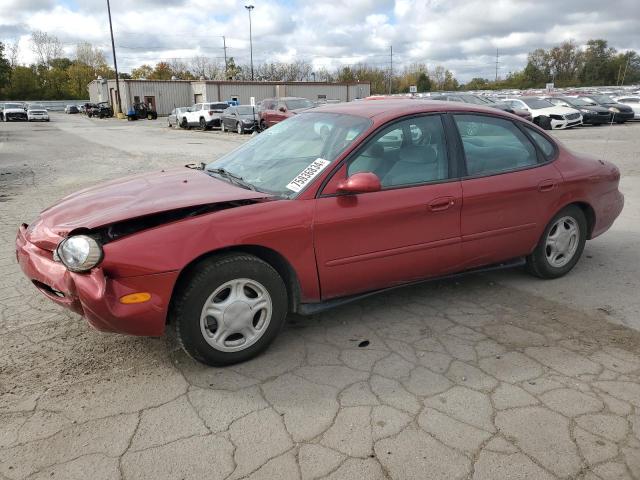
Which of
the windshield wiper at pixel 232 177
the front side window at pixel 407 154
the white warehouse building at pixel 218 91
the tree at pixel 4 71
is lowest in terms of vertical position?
the windshield wiper at pixel 232 177

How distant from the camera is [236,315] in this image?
303 cm

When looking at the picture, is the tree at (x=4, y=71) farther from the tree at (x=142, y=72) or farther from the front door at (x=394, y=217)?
the front door at (x=394, y=217)

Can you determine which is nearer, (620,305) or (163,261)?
(163,261)

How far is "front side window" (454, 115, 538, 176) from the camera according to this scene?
152 inches

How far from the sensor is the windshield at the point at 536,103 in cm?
2217

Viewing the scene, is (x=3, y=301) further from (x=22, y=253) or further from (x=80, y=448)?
(x=80, y=448)

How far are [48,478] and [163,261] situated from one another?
1.12 meters

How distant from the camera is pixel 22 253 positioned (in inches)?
130

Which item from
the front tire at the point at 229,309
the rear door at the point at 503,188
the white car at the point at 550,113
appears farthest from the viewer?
the white car at the point at 550,113

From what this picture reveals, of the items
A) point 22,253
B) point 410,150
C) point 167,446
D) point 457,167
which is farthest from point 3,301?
point 457,167

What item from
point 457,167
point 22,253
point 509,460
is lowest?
point 509,460

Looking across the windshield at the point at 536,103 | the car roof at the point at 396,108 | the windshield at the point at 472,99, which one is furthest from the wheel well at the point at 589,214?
the windshield at the point at 536,103

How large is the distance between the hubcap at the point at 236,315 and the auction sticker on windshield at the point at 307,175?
2.25 ft

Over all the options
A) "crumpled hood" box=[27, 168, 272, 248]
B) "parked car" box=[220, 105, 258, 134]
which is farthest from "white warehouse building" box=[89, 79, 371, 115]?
"crumpled hood" box=[27, 168, 272, 248]
